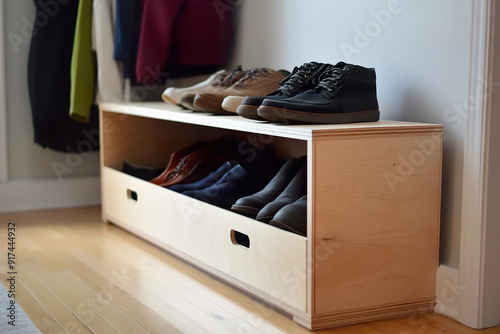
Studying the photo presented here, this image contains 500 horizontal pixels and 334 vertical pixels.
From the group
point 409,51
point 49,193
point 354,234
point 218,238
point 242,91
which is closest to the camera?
point 354,234

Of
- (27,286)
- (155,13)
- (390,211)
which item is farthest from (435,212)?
(155,13)

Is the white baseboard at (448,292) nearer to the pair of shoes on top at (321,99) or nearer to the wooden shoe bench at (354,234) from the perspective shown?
the wooden shoe bench at (354,234)

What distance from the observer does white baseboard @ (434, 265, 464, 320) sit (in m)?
1.62

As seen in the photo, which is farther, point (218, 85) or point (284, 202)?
point (218, 85)

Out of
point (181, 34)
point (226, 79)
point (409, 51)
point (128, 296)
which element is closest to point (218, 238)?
point (128, 296)

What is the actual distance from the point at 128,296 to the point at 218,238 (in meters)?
0.28

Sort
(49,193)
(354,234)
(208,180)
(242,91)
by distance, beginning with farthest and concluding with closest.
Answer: (49,193) < (208,180) < (242,91) < (354,234)

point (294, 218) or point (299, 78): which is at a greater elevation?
point (299, 78)

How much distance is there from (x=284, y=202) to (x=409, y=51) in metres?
0.50

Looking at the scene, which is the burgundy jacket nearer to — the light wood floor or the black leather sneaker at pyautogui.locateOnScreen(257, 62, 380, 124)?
the light wood floor

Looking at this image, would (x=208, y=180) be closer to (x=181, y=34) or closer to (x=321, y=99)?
(x=321, y=99)

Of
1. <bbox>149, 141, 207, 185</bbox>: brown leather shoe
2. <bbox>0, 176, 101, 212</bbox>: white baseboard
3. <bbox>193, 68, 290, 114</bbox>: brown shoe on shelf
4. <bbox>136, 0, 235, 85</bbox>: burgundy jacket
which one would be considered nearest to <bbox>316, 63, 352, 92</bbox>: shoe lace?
<bbox>193, 68, 290, 114</bbox>: brown shoe on shelf

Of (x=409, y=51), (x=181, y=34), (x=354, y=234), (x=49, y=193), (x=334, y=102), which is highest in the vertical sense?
(x=181, y=34)

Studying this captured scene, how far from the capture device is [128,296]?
1.78 meters
